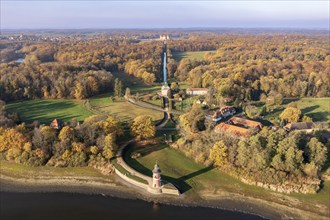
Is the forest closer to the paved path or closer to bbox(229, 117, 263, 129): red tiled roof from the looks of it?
the paved path

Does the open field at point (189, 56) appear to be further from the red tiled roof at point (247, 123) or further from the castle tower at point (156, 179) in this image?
the castle tower at point (156, 179)

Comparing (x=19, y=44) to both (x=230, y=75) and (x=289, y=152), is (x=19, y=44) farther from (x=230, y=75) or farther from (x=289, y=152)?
(x=289, y=152)

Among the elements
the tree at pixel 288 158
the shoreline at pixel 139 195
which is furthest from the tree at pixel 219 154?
the tree at pixel 288 158

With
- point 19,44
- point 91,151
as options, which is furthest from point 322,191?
point 19,44

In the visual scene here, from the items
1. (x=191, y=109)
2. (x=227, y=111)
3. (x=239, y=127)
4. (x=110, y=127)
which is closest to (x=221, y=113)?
(x=227, y=111)

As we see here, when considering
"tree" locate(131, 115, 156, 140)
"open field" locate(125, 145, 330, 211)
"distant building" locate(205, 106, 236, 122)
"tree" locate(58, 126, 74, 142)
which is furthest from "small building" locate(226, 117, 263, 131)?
"tree" locate(58, 126, 74, 142)

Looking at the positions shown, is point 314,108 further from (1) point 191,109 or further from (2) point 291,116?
(1) point 191,109

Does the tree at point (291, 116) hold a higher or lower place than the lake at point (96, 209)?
higher
